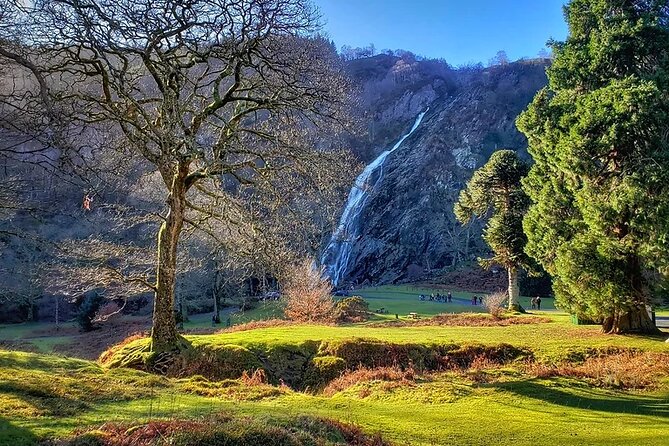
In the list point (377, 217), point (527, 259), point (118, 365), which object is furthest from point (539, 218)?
point (377, 217)

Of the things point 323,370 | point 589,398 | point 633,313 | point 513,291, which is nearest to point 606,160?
point 633,313

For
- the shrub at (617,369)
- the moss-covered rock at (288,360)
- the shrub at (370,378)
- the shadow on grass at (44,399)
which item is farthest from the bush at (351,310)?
the shadow on grass at (44,399)

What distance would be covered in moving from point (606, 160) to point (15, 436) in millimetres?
17478

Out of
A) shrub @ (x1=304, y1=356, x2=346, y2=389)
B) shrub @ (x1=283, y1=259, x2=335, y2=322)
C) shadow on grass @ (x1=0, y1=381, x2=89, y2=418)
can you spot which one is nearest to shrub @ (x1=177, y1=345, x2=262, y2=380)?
shrub @ (x1=304, y1=356, x2=346, y2=389)

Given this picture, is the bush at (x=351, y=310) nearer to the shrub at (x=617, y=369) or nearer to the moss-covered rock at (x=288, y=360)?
the moss-covered rock at (x=288, y=360)

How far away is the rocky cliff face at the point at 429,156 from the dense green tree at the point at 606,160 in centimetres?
3267

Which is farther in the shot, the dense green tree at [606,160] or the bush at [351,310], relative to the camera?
the bush at [351,310]

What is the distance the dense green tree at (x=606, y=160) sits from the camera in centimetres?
1479

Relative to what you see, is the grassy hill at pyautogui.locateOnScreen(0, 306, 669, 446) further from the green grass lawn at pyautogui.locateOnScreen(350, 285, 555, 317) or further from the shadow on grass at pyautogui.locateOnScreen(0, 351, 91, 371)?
the green grass lawn at pyautogui.locateOnScreen(350, 285, 555, 317)

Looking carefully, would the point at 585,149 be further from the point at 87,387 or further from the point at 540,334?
the point at 87,387

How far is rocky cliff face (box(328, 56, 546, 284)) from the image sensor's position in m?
64.9

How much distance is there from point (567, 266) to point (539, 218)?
2.89 meters

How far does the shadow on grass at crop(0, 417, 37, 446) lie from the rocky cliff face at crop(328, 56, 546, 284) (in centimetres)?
4652

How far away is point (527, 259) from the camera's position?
85.3 ft
